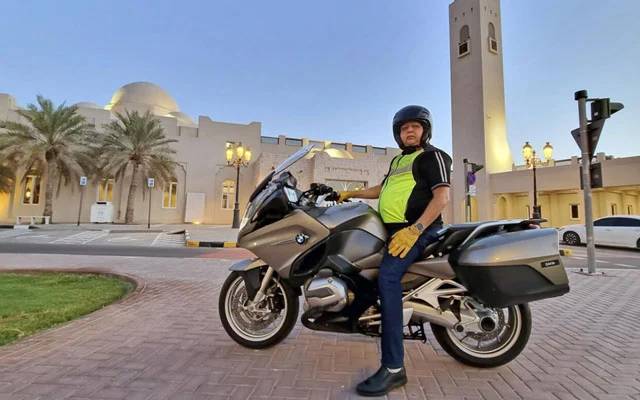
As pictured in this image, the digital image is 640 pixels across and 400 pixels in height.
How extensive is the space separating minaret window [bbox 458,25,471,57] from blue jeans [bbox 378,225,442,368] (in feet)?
104

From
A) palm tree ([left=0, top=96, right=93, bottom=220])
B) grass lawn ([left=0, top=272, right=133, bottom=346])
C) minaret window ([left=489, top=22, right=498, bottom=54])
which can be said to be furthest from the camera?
minaret window ([left=489, top=22, right=498, bottom=54])

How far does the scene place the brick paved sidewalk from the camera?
2.11 m

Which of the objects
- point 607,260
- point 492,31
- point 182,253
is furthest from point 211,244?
point 492,31

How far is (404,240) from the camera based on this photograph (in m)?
2.14

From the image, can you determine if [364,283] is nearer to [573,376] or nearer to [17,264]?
[573,376]

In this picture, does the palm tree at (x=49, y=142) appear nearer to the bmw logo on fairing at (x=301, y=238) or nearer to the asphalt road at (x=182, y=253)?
the asphalt road at (x=182, y=253)

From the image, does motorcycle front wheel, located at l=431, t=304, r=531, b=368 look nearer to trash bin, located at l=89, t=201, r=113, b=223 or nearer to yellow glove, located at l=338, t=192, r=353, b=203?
yellow glove, located at l=338, t=192, r=353, b=203

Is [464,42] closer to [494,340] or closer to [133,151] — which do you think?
[133,151]

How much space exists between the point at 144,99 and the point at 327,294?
4088cm

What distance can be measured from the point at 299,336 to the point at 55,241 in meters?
14.8

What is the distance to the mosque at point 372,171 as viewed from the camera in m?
25.4

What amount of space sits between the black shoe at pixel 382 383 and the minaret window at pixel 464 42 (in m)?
32.0

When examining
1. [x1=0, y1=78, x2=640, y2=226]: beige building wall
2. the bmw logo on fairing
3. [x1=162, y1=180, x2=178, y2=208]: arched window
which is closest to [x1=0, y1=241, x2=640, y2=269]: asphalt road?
the bmw logo on fairing

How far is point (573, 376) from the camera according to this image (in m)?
2.34
